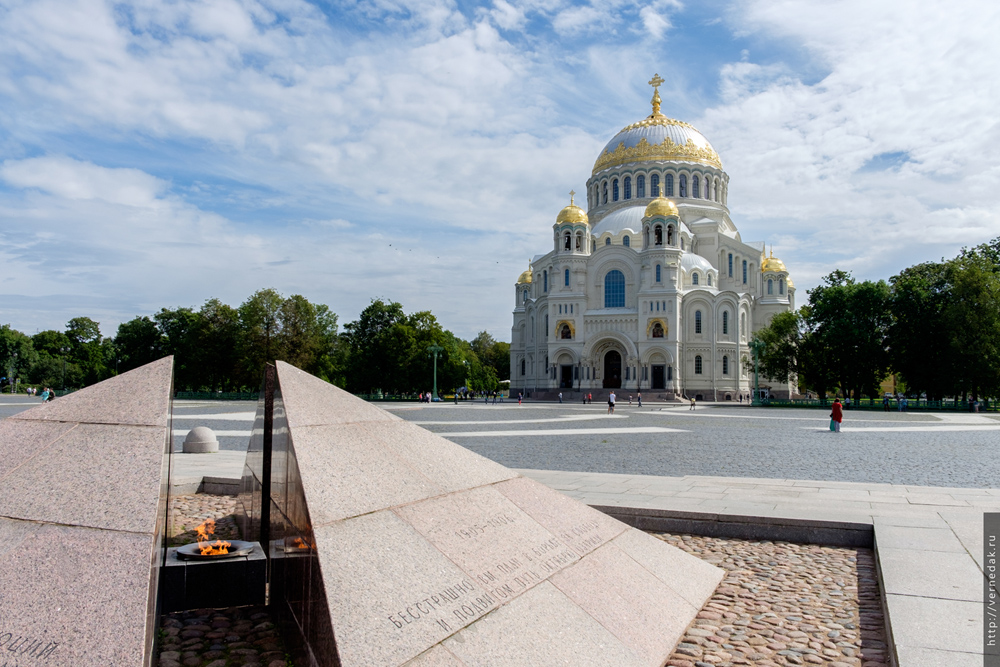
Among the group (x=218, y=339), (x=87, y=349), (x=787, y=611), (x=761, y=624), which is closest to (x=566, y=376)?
(x=218, y=339)

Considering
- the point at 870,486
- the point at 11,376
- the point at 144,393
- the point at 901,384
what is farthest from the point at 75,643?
the point at 11,376

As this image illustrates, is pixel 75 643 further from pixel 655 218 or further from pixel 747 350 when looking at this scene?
pixel 747 350

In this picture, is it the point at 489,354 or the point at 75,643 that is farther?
the point at 489,354

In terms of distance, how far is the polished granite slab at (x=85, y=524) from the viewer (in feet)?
9.21

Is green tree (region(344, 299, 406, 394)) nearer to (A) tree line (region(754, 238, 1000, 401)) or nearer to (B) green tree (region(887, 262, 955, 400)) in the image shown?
(A) tree line (region(754, 238, 1000, 401))

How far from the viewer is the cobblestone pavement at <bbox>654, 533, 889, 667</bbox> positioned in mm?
4301

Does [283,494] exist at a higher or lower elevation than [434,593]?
higher

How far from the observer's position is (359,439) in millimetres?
4820

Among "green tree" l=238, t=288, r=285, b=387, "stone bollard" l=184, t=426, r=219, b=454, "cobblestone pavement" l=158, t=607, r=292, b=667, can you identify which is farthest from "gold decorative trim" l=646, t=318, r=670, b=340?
"cobblestone pavement" l=158, t=607, r=292, b=667

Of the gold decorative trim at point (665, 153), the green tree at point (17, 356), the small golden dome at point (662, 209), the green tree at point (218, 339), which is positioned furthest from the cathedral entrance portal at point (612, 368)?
the green tree at point (17, 356)

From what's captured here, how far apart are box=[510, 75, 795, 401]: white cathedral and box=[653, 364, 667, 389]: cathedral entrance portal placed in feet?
0.25

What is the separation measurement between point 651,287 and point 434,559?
51365 mm

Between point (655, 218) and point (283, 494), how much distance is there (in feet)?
170

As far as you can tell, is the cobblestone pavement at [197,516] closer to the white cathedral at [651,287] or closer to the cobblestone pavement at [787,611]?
the cobblestone pavement at [787,611]
